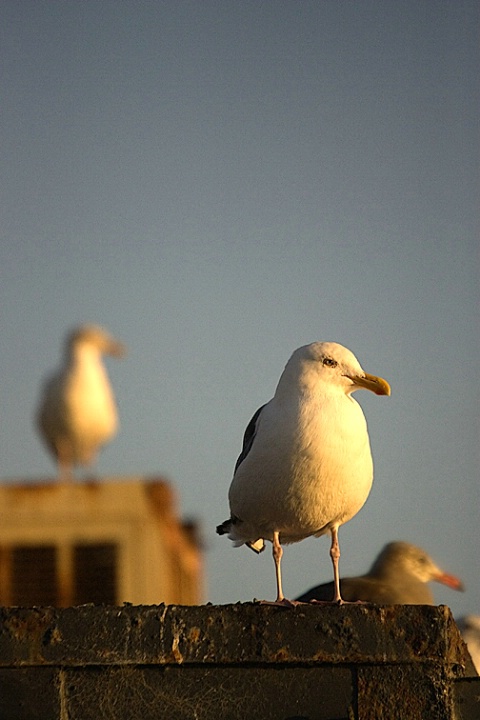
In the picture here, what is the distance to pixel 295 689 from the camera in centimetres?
453

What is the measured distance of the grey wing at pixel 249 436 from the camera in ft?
21.2

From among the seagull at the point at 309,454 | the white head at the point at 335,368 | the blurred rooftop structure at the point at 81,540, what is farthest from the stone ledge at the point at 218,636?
the blurred rooftop structure at the point at 81,540

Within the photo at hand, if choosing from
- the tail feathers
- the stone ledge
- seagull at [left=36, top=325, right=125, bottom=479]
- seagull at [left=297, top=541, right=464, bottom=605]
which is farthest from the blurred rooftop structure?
the stone ledge

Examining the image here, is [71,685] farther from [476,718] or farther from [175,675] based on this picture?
[476,718]

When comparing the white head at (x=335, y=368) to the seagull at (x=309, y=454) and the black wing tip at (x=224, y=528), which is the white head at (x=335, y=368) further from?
the black wing tip at (x=224, y=528)

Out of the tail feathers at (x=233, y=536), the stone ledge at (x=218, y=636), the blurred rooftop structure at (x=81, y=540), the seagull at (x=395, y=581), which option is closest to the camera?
the stone ledge at (x=218, y=636)

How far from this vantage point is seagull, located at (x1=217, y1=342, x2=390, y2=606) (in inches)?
237

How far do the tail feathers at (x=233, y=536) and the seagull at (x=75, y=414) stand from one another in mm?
16131

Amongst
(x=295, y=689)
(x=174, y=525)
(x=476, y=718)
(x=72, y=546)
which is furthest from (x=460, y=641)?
(x=174, y=525)

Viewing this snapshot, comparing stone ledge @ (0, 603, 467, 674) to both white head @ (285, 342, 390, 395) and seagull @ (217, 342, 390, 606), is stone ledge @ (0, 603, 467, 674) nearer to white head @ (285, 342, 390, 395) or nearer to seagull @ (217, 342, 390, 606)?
seagull @ (217, 342, 390, 606)

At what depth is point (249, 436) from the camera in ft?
21.5

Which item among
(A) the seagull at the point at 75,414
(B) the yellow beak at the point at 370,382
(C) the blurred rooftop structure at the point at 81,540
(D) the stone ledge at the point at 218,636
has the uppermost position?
(A) the seagull at the point at 75,414

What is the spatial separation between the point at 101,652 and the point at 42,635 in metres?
0.20

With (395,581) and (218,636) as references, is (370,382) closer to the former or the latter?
(218,636)
